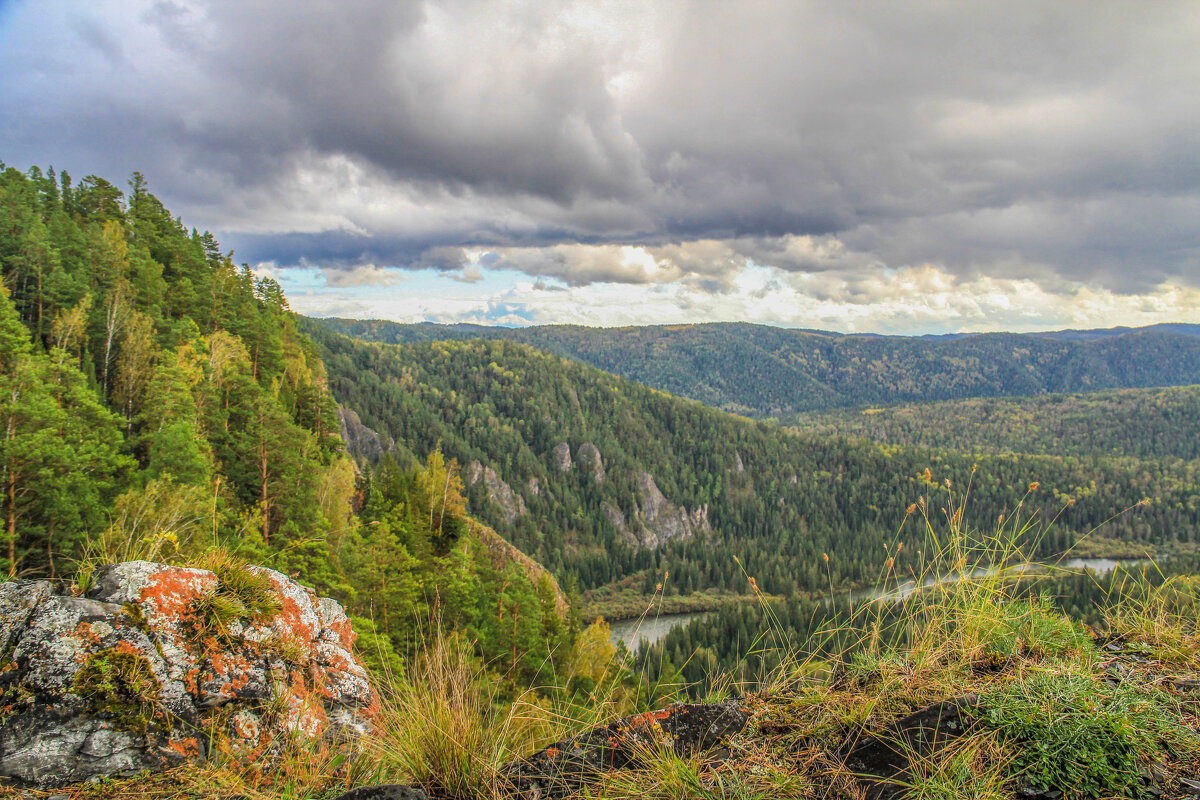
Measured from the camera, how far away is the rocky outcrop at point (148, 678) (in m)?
3.65

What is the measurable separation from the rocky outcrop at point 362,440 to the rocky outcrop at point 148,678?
5036 inches

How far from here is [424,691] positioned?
13.5 ft

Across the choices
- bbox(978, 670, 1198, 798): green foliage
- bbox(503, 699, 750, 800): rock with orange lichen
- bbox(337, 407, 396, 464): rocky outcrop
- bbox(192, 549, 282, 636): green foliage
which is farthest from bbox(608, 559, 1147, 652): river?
bbox(337, 407, 396, 464): rocky outcrop

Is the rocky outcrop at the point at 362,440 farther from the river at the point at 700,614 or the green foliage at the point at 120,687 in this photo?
the green foliage at the point at 120,687

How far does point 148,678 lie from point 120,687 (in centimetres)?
16

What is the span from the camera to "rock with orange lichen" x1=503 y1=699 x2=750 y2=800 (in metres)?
3.45

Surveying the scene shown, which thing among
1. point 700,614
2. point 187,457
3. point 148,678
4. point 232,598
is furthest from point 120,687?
point 700,614

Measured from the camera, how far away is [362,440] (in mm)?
133750

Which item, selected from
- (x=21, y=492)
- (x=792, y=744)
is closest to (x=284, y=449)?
(x=21, y=492)

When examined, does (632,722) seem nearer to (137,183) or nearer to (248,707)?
(248,707)

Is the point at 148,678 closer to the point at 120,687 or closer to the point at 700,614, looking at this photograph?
the point at 120,687

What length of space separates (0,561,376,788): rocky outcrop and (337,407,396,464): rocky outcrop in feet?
420

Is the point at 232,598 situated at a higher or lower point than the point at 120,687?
higher

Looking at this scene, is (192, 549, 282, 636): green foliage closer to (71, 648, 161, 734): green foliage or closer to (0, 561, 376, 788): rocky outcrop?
(0, 561, 376, 788): rocky outcrop
